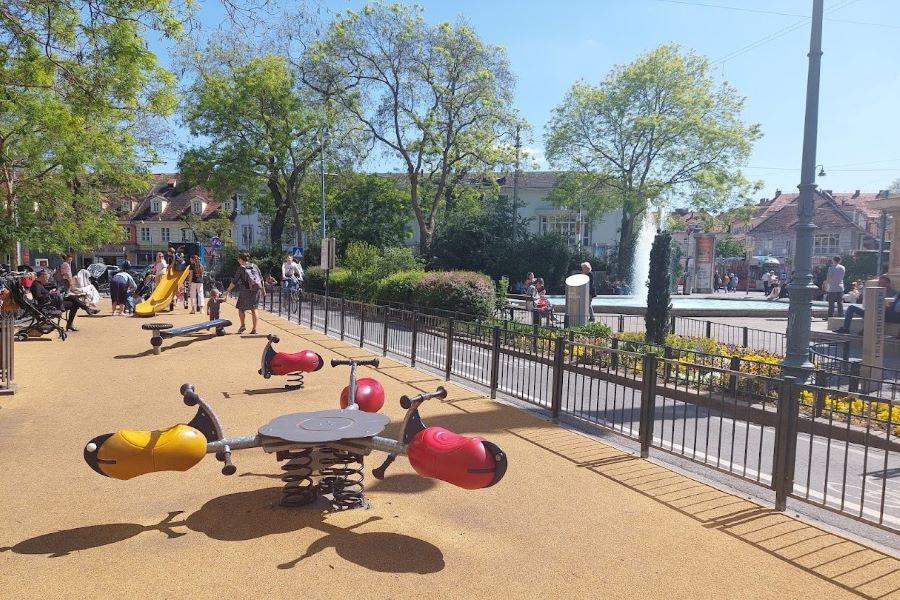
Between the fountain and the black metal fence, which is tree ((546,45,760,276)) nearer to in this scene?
the fountain

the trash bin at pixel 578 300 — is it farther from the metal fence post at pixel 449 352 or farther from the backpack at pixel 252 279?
the backpack at pixel 252 279

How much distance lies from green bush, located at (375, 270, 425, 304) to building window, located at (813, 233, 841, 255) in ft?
190

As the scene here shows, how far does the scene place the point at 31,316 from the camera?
14.3 metres

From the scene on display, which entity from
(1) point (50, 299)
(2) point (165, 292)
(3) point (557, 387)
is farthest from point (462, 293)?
(3) point (557, 387)

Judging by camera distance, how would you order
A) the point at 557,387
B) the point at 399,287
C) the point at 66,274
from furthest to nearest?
the point at 399,287, the point at 66,274, the point at 557,387

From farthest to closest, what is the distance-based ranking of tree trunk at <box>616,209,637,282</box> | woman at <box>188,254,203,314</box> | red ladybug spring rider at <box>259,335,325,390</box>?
tree trunk at <box>616,209,637,282</box> < woman at <box>188,254,203,314</box> < red ladybug spring rider at <box>259,335,325,390</box>

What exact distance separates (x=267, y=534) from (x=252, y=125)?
34.4m

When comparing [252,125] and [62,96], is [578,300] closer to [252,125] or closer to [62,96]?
[62,96]

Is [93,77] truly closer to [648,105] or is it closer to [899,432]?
[899,432]

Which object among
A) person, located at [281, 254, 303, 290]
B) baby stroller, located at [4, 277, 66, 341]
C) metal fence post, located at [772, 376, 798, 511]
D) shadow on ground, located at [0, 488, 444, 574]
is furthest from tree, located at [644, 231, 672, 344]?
person, located at [281, 254, 303, 290]

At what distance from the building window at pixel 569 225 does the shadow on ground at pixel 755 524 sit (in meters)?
44.7

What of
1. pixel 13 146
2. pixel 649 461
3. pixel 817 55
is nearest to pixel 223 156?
pixel 13 146

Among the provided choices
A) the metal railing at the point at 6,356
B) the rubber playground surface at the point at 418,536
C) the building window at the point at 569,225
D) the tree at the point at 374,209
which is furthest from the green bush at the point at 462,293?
the building window at the point at 569,225

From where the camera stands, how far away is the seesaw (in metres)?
4.13
